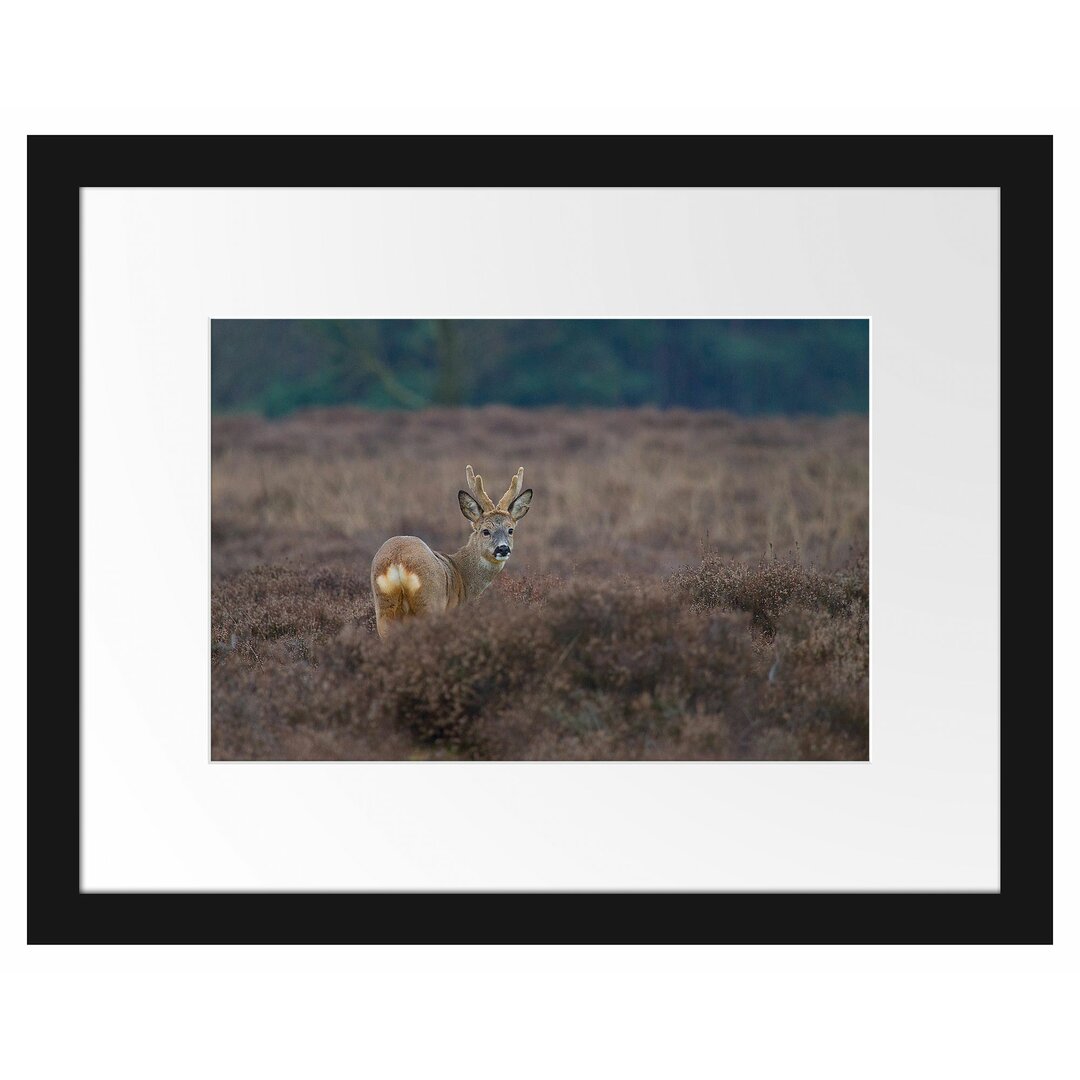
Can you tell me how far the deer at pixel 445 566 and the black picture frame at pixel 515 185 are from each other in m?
2.07

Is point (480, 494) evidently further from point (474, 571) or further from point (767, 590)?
point (767, 590)

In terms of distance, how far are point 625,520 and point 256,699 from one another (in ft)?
25.9

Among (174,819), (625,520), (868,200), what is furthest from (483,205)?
(625,520)

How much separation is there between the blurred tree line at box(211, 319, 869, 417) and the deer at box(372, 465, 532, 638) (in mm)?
17276

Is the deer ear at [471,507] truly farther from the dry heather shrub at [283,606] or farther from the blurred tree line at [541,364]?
the blurred tree line at [541,364]

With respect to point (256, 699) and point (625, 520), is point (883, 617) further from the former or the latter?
point (625, 520)

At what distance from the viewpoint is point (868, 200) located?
269 inches

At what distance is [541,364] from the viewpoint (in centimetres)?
2916

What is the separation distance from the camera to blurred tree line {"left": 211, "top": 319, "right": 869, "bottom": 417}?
1094 inches

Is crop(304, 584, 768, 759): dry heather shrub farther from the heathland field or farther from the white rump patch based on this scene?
the white rump patch

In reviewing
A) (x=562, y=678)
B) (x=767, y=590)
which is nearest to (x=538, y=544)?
(x=767, y=590)

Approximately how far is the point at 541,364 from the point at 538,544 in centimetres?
1621

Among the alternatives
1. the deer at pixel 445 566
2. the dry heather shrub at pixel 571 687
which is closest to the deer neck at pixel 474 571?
the deer at pixel 445 566

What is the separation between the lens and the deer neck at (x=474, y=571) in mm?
9352
